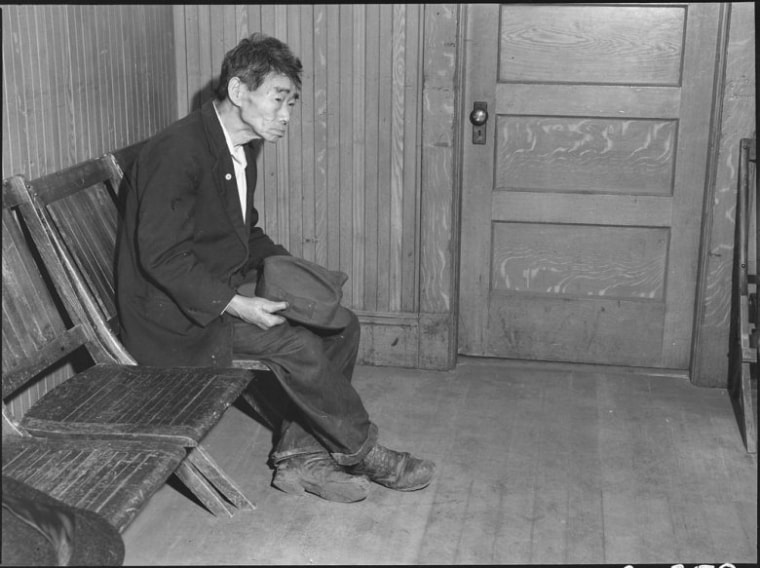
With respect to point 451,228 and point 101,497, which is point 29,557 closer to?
point 101,497

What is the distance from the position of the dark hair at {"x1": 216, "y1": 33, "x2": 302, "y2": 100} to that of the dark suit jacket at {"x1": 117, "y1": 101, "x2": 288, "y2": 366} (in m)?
0.16

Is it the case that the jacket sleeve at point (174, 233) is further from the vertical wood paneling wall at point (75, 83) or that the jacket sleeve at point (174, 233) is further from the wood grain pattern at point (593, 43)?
the wood grain pattern at point (593, 43)

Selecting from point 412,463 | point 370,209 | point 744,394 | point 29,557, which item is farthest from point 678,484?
point 29,557

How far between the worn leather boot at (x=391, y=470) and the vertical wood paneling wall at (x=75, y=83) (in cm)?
118

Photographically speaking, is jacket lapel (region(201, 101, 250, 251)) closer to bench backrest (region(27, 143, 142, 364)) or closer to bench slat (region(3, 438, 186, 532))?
bench backrest (region(27, 143, 142, 364))

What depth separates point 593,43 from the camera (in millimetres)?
4773

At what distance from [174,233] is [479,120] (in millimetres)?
1811

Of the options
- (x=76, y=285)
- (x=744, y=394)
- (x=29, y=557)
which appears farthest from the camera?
(x=744, y=394)

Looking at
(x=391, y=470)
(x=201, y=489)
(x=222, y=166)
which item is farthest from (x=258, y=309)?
(x=391, y=470)

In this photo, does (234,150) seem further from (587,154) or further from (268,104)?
(587,154)

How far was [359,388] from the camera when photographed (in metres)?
4.92

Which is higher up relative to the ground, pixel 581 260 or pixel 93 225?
pixel 93 225

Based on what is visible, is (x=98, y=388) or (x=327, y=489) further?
(x=327, y=489)

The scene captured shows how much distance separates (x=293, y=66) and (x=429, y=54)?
1113mm
